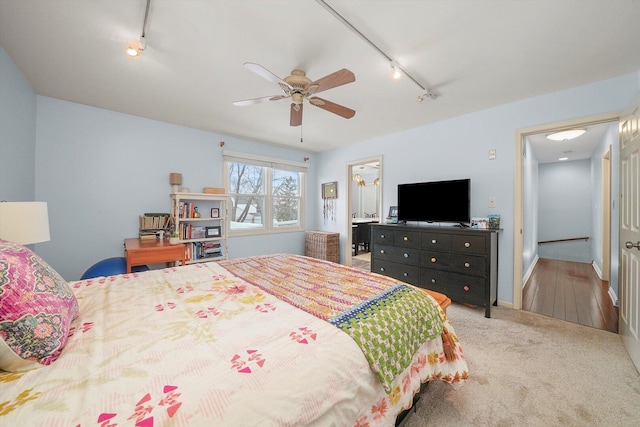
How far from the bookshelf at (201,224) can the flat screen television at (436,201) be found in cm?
288

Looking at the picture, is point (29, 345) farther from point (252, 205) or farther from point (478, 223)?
point (252, 205)

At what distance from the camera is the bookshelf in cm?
364


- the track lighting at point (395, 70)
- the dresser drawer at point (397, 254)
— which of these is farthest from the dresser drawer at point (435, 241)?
the track lighting at point (395, 70)

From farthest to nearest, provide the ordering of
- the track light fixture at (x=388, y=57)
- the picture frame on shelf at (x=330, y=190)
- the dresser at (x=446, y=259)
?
the picture frame on shelf at (x=330, y=190), the dresser at (x=446, y=259), the track light fixture at (x=388, y=57)

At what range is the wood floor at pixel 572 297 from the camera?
2668 millimetres

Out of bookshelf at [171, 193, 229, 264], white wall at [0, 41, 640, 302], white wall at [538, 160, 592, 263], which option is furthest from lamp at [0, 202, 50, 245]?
white wall at [538, 160, 592, 263]

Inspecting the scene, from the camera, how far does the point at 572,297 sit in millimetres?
3268

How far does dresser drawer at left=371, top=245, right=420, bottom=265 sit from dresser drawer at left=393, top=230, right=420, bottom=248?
0.19ft

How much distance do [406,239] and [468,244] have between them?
2.47 ft

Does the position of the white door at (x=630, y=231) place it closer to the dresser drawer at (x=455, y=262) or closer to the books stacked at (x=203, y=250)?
the dresser drawer at (x=455, y=262)

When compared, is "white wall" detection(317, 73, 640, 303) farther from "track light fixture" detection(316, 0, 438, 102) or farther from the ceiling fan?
the ceiling fan

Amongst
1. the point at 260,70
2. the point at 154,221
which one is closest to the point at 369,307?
the point at 260,70

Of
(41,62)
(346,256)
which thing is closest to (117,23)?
(41,62)

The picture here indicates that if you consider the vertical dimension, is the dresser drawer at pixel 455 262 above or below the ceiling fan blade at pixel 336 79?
below
